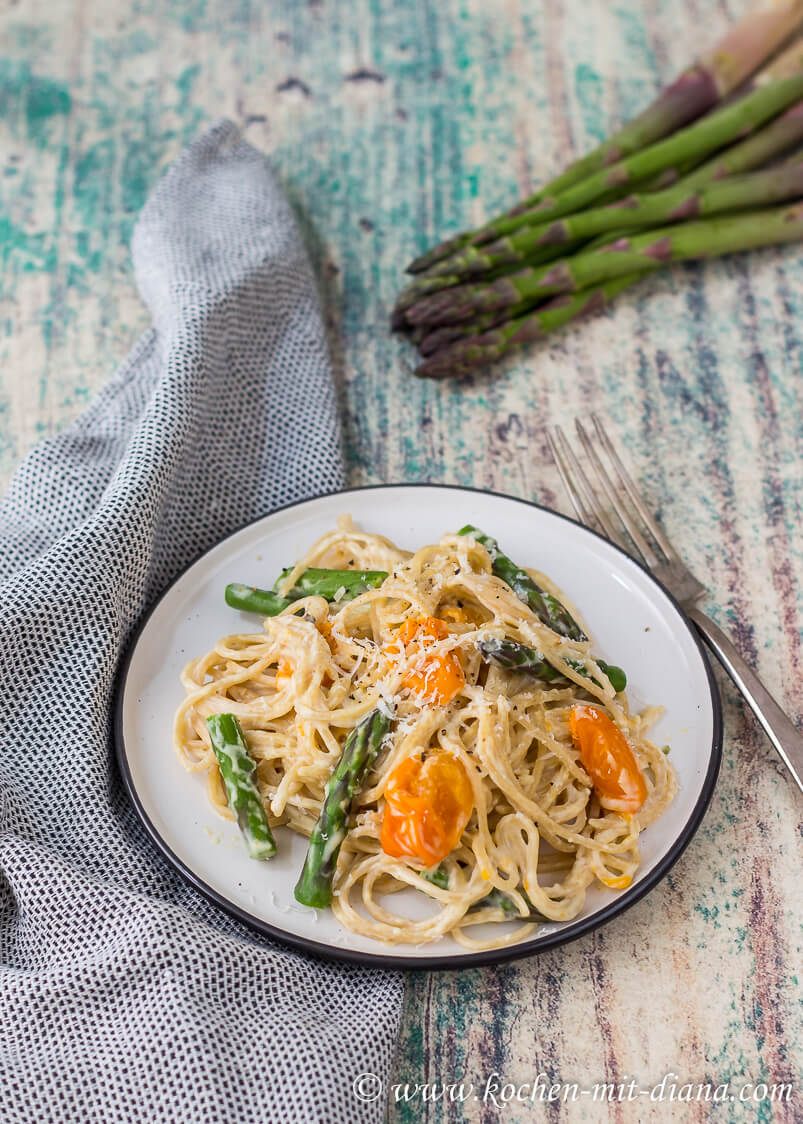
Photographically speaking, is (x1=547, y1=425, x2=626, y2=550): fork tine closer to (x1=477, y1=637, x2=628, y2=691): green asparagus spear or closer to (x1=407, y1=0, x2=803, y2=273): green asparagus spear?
(x1=477, y1=637, x2=628, y2=691): green asparagus spear

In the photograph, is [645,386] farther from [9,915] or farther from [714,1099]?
[9,915]

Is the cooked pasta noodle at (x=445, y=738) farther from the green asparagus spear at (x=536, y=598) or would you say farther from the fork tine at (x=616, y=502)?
the fork tine at (x=616, y=502)

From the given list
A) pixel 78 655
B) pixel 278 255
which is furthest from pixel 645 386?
pixel 78 655

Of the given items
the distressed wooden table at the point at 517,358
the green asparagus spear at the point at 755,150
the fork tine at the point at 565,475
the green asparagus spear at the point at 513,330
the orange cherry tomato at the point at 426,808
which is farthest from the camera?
Result: the green asparagus spear at the point at 755,150

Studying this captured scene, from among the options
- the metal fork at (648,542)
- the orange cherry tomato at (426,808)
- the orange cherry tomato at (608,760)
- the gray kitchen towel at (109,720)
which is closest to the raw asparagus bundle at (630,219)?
the gray kitchen towel at (109,720)

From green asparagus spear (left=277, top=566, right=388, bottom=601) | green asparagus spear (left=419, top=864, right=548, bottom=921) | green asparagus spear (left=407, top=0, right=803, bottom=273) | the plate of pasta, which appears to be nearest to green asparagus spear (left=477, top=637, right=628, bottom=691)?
the plate of pasta

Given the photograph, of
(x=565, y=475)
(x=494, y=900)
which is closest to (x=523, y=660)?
(x=494, y=900)
